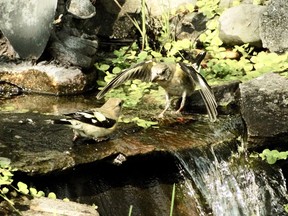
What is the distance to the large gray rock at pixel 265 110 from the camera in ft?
20.7

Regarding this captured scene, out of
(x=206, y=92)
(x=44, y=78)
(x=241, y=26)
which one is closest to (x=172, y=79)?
(x=206, y=92)

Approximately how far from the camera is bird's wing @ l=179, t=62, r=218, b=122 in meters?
6.39

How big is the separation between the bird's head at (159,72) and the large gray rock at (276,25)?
2.60 m

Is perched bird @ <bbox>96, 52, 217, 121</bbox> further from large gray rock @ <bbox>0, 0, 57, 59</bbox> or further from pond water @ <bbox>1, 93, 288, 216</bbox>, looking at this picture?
large gray rock @ <bbox>0, 0, 57, 59</bbox>

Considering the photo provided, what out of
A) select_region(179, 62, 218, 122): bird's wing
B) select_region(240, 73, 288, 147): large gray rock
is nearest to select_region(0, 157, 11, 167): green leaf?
select_region(179, 62, 218, 122): bird's wing

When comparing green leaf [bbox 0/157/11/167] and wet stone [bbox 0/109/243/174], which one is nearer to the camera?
green leaf [bbox 0/157/11/167]

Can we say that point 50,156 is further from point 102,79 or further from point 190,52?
point 190,52

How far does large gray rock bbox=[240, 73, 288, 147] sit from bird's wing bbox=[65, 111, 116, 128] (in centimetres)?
137

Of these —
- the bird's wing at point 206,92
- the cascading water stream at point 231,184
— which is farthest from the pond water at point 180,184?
the bird's wing at point 206,92

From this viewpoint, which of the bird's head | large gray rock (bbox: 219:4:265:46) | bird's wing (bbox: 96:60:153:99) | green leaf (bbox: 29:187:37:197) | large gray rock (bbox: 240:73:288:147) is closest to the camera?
green leaf (bbox: 29:187:37:197)

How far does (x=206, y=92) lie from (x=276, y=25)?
107 inches

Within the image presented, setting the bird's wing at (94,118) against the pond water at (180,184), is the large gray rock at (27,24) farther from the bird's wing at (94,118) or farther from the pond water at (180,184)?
the pond water at (180,184)

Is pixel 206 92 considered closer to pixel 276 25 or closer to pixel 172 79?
pixel 172 79

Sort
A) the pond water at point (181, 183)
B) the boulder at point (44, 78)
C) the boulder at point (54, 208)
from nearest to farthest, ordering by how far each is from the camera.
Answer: the boulder at point (54, 208), the pond water at point (181, 183), the boulder at point (44, 78)
